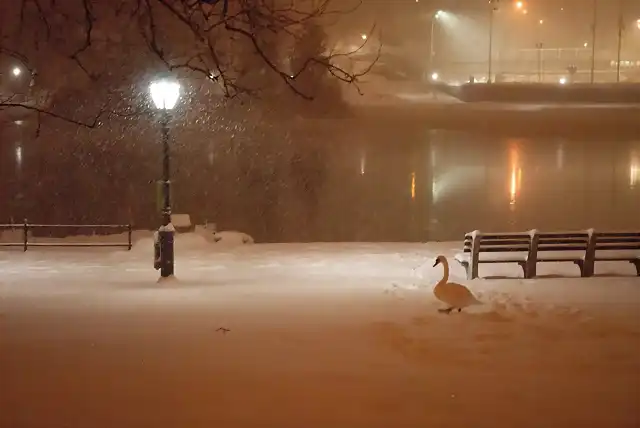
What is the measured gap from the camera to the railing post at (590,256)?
13.2 meters

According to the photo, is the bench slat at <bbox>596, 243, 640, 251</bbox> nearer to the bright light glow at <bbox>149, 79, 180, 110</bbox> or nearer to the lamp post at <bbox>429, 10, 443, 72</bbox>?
the bright light glow at <bbox>149, 79, 180, 110</bbox>

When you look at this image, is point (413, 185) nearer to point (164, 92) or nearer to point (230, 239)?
point (230, 239)

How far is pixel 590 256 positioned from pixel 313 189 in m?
20.5

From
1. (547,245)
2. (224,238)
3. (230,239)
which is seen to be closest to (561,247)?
(547,245)

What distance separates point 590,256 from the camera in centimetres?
1320

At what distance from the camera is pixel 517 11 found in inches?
3716

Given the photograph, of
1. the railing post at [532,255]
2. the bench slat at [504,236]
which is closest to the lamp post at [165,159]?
the bench slat at [504,236]

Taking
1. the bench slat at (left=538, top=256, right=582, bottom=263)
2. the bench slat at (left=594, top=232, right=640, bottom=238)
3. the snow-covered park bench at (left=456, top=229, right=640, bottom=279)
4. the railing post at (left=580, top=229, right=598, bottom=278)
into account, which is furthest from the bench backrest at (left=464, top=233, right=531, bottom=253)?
the bench slat at (left=594, top=232, right=640, bottom=238)

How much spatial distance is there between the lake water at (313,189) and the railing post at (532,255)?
466 inches

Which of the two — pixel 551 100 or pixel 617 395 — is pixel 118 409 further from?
pixel 551 100

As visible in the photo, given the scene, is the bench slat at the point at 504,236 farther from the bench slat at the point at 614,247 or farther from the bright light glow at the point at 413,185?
the bright light glow at the point at 413,185

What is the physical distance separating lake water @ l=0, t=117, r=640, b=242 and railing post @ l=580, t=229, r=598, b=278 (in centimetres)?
1180

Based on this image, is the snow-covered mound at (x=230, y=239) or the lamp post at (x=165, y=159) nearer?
the lamp post at (x=165, y=159)

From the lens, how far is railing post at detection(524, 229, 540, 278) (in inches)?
515
